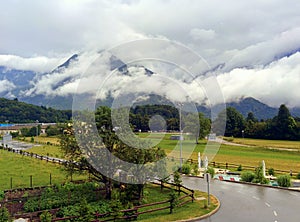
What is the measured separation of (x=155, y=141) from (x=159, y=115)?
8.96 ft

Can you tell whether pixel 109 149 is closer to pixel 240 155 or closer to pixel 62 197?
pixel 62 197

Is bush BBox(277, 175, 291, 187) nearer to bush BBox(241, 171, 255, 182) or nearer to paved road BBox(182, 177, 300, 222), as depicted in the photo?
Result: paved road BBox(182, 177, 300, 222)

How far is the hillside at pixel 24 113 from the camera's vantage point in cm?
14088

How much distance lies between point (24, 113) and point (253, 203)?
139 m

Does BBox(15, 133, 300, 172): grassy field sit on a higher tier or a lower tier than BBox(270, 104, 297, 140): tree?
lower

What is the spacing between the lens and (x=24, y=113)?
14362 centimetres

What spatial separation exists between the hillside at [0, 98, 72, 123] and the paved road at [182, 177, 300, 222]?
123042 millimetres

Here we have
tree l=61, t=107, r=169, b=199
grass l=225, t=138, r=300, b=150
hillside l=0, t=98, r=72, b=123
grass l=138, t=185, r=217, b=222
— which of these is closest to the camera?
grass l=138, t=185, r=217, b=222

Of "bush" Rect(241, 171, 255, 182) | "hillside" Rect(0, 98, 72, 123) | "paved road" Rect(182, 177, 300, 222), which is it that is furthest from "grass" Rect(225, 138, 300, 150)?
"hillside" Rect(0, 98, 72, 123)

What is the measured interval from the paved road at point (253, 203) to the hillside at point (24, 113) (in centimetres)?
12304

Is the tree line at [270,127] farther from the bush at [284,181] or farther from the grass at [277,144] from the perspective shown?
the bush at [284,181]

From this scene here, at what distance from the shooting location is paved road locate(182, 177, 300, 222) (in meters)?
15.8

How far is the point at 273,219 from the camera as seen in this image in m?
15.5

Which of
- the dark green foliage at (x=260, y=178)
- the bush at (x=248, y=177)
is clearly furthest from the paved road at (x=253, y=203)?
the bush at (x=248, y=177)
